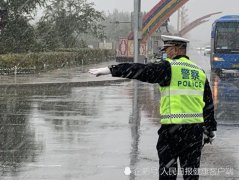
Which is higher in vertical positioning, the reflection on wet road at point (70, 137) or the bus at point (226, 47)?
the bus at point (226, 47)

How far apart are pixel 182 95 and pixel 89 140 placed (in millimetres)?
5863

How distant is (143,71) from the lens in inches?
201

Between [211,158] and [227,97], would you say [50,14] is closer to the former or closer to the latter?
[227,97]

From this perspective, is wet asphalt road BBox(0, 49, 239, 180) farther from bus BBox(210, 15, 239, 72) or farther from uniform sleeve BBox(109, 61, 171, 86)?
bus BBox(210, 15, 239, 72)

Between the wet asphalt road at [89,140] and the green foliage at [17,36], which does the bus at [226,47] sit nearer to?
the green foliage at [17,36]

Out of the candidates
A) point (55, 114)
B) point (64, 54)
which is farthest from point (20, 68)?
point (55, 114)

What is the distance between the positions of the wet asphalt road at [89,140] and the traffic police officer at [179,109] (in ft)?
8.13

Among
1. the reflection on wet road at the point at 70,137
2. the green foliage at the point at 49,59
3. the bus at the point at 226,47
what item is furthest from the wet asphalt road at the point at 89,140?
the bus at the point at 226,47

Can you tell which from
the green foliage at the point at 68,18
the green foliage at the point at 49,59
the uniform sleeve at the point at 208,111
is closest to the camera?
the uniform sleeve at the point at 208,111

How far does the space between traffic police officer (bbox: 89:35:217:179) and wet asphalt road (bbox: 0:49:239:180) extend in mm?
2479

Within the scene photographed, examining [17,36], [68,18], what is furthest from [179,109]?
[68,18]

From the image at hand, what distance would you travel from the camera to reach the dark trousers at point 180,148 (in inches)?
207

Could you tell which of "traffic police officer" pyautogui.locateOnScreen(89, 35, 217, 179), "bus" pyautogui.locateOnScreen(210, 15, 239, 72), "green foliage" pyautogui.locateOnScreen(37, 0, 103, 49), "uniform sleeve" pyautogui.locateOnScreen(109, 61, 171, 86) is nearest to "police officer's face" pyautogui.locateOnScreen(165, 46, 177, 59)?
"traffic police officer" pyautogui.locateOnScreen(89, 35, 217, 179)

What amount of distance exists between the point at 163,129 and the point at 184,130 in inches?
8.3
